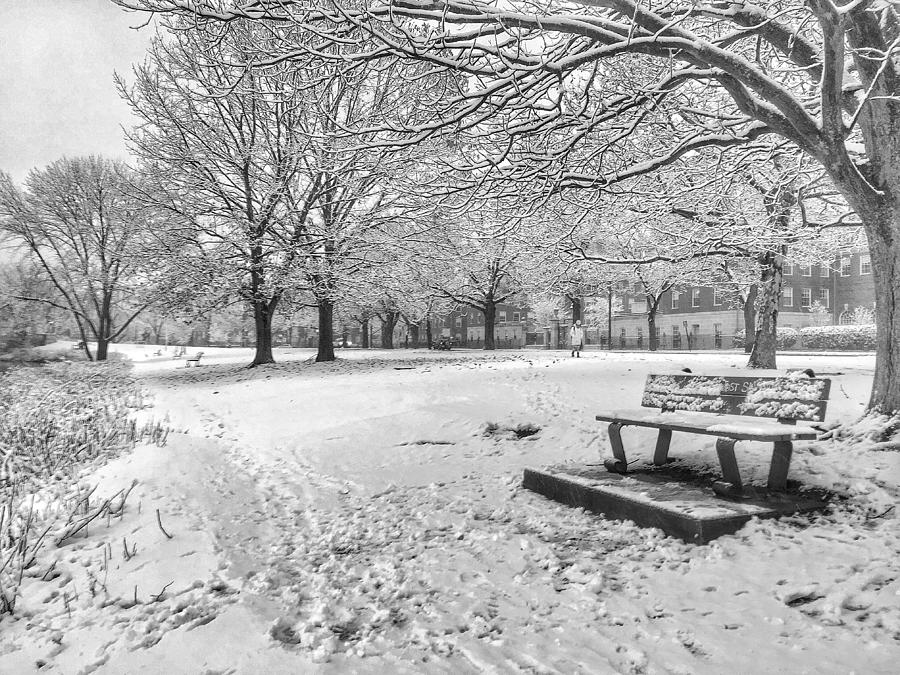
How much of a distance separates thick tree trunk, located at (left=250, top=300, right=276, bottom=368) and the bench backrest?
55.3 ft

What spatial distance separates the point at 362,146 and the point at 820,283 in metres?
56.6

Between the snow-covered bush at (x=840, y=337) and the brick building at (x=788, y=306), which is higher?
the brick building at (x=788, y=306)

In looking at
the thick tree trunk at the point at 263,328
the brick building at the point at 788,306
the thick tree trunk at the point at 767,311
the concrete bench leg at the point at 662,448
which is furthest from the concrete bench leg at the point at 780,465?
the brick building at the point at 788,306

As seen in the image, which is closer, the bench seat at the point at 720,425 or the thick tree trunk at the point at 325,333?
the bench seat at the point at 720,425

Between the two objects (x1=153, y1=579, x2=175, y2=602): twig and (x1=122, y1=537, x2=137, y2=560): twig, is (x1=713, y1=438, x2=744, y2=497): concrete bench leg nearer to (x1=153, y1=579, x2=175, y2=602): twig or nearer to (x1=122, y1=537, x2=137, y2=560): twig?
(x1=153, y1=579, x2=175, y2=602): twig

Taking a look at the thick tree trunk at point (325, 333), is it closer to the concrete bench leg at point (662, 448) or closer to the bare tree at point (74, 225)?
the bare tree at point (74, 225)

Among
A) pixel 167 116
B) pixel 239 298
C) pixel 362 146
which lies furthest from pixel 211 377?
pixel 362 146

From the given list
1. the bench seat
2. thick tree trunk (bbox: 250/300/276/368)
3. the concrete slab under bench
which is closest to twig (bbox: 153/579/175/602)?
the concrete slab under bench

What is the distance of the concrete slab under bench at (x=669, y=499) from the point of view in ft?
13.0

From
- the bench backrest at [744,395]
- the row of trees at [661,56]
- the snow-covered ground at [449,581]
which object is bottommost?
the snow-covered ground at [449,581]

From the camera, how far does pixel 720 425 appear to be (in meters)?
4.46

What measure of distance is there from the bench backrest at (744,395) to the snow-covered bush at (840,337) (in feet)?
108

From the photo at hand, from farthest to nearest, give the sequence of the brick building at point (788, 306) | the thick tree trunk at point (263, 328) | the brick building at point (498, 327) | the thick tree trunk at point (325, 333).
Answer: the brick building at point (498, 327) → the brick building at point (788, 306) → the thick tree trunk at point (325, 333) → the thick tree trunk at point (263, 328)

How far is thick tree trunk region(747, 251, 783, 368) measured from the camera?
1390cm
